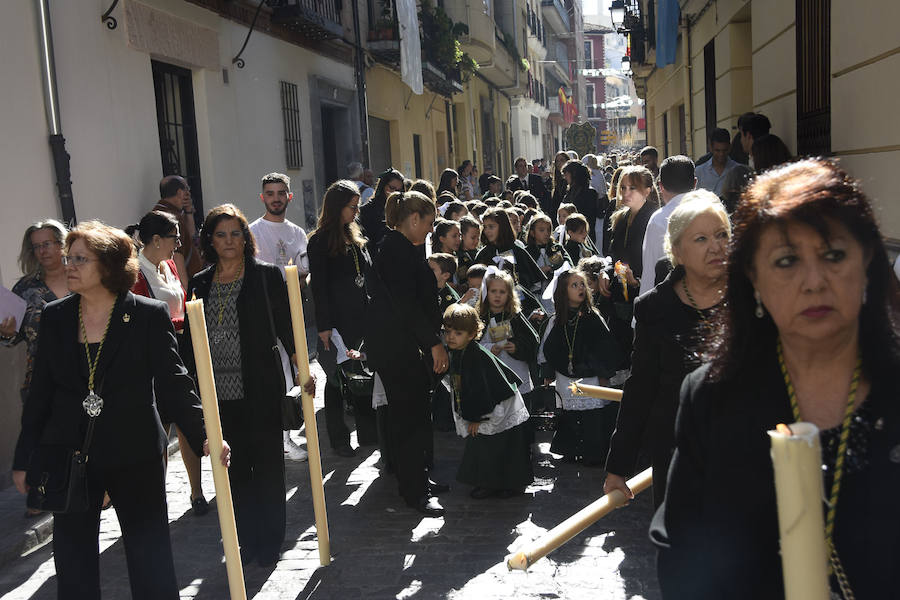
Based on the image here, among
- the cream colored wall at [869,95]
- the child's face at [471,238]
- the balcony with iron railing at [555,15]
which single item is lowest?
the child's face at [471,238]

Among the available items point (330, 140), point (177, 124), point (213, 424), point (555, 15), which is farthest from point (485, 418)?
point (555, 15)

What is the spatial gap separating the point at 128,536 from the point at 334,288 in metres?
3.00

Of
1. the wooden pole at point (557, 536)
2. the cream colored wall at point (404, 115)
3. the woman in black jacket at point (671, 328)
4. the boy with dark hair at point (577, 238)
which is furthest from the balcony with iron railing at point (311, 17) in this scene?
the wooden pole at point (557, 536)

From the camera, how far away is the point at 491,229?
8469mm

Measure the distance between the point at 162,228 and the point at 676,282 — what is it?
3.79 meters

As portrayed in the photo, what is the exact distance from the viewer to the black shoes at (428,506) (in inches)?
221

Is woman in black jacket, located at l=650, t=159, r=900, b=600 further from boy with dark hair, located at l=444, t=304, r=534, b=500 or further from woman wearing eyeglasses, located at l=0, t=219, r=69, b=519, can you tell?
woman wearing eyeglasses, located at l=0, t=219, r=69, b=519

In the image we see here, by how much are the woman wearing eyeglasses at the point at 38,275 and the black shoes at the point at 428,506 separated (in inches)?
88.5

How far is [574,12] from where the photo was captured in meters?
66.8

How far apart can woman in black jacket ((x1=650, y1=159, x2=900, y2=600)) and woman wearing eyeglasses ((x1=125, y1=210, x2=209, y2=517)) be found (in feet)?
14.2

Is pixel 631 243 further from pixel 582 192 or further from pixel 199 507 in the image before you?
pixel 582 192

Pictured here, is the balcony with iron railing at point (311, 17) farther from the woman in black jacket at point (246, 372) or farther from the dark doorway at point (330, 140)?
Answer: the woman in black jacket at point (246, 372)

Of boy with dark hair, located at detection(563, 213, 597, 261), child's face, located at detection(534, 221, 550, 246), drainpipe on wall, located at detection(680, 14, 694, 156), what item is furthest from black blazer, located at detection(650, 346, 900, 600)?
drainpipe on wall, located at detection(680, 14, 694, 156)

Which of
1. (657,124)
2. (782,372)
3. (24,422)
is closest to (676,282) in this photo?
(782,372)
